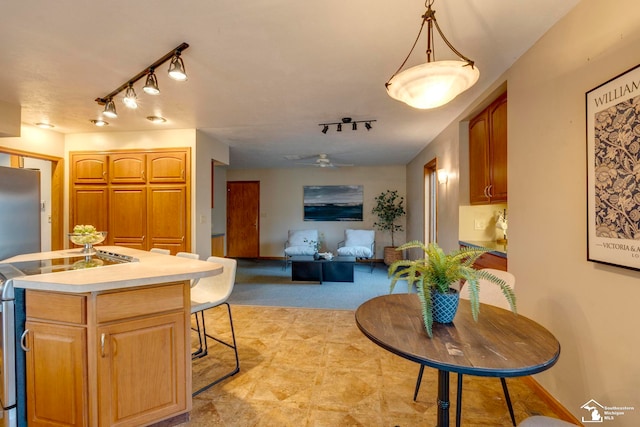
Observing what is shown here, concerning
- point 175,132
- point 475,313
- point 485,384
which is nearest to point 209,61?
point 175,132

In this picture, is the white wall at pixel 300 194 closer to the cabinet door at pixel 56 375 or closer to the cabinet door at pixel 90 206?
the cabinet door at pixel 90 206

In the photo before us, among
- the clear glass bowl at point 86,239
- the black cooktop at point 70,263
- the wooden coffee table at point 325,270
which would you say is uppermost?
the clear glass bowl at point 86,239

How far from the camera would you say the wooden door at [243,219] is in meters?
7.38

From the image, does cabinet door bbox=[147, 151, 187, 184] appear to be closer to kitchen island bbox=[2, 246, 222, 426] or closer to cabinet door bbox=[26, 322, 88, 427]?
kitchen island bbox=[2, 246, 222, 426]

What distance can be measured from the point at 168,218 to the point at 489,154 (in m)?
3.86

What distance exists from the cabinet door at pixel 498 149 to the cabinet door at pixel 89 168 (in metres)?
4.77

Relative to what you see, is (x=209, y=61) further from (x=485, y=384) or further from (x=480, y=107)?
(x=485, y=384)

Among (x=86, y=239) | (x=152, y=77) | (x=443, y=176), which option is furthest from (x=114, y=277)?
(x=443, y=176)

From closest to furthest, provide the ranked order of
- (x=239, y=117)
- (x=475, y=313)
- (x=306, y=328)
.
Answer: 1. (x=475, y=313)
2. (x=306, y=328)
3. (x=239, y=117)

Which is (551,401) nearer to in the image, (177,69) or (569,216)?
(569,216)

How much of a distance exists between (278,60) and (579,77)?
Result: 1.86 m

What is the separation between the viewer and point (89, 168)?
157 inches

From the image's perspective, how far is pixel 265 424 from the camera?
168 cm

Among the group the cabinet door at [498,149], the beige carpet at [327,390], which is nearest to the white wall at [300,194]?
the cabinet door at [498,149]
